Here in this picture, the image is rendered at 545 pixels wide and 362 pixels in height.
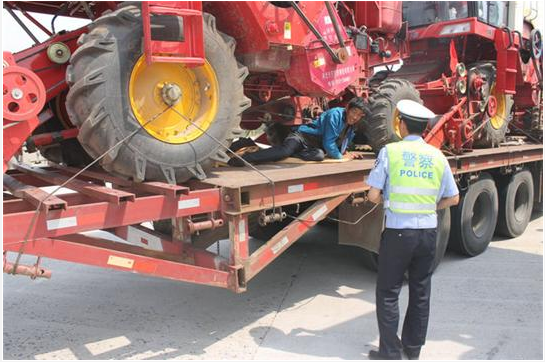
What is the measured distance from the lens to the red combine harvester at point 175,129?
3.02 meters

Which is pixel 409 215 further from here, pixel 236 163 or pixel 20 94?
pixel 20 94

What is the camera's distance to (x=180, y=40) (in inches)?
131

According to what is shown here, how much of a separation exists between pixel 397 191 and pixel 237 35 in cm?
184

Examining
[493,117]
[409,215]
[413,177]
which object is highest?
[493,117]

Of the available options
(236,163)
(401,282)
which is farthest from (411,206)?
(236,163)

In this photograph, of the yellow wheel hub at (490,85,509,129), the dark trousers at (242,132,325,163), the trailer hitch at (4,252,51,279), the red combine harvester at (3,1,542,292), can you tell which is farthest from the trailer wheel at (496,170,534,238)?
the trailer hitch at (4,252,51,279)

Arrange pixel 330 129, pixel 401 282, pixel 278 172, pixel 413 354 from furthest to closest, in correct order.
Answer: pixel 330 129, pixel 278 172, pixel 413 354, pixel 401 282

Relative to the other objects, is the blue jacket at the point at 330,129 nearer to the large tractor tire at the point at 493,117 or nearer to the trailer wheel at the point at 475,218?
the trailer wheel at the point at 475,218

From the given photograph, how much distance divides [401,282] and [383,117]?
2.42 m

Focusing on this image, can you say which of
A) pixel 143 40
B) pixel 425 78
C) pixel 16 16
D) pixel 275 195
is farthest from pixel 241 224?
pixel 425 78

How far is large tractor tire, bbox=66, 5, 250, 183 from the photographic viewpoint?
10.3 ft

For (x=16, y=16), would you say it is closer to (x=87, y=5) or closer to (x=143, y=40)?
(x=87, y=5)

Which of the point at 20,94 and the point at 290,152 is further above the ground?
the point at 20,94

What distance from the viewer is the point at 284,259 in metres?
5.88
